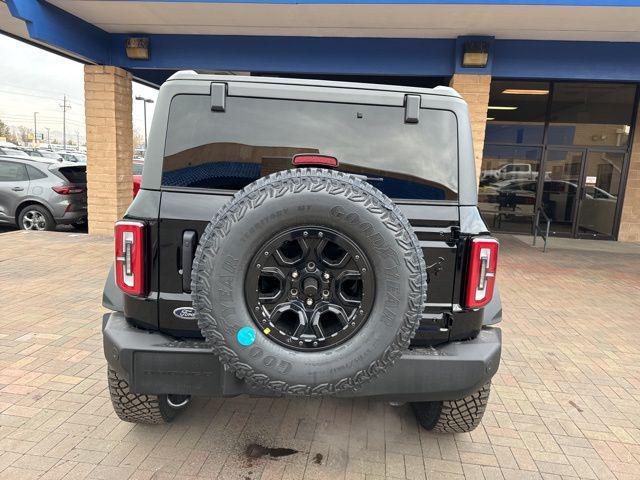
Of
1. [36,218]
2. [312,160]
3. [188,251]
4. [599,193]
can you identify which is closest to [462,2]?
[312,160]

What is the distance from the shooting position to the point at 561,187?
11922 millimetres

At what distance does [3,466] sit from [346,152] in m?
2.53

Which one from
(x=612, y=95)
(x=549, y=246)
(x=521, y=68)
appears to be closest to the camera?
(x=521, y=68)

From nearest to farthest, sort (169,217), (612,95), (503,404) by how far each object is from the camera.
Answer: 1. (169,217)
2. (503,404)
3. (612,95)

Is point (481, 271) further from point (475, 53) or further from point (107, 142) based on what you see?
point (107, 142)

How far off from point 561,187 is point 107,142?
10.7 metres

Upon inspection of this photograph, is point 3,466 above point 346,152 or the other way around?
the other way around

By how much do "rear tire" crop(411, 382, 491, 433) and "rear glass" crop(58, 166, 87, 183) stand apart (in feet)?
30.6

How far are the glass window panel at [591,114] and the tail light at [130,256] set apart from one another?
38.6 feet

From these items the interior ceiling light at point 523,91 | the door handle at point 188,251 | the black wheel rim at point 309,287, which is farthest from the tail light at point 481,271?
the interior ceiling light at point 523,91

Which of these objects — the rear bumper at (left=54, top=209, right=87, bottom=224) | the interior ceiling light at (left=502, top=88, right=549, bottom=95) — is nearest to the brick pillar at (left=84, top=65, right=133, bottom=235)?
the rear bumper at (left=54, top=209, right=87, bottom=224)

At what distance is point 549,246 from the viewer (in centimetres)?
1059

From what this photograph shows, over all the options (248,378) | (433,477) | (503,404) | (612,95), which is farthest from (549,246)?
(248,378)

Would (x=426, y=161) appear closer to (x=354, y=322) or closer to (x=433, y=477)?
(x=354, y=322)
